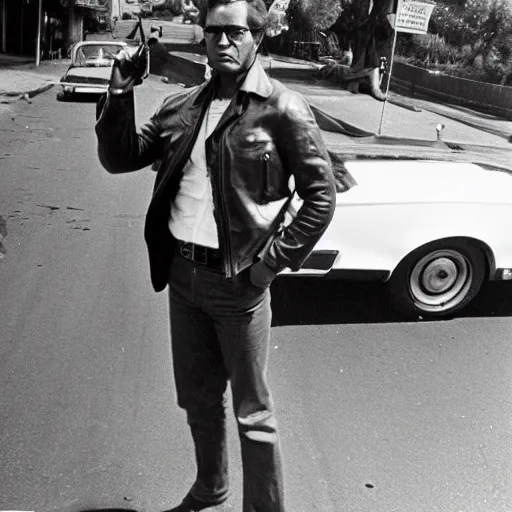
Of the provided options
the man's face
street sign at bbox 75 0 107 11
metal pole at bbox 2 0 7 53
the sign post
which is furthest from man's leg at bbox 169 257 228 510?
metal pole at bbox 2 0 7 53

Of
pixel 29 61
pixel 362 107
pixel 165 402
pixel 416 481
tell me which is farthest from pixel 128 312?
pixel 29 61

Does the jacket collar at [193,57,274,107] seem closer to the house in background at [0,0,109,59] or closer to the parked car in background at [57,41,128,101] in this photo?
the parked car in background at [57,41,128,101]

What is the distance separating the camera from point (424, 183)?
194 inches

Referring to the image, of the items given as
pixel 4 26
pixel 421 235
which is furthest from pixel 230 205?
pixel 4 26

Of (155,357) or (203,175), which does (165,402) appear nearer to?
(155,357)

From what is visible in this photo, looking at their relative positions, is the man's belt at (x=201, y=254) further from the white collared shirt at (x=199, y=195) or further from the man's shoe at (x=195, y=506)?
the man's shoe at (x=195, y=506)

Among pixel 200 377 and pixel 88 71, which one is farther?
pixel 88 71

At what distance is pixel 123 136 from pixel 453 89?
17777 millimetres

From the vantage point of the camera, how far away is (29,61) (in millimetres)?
27484

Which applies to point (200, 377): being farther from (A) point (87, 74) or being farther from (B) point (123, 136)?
(A) point (87, 74)

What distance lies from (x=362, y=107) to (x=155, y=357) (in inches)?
589

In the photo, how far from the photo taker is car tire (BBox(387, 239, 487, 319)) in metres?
4.94

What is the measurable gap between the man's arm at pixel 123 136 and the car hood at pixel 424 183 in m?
2.33

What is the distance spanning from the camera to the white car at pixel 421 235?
15.3 ft
